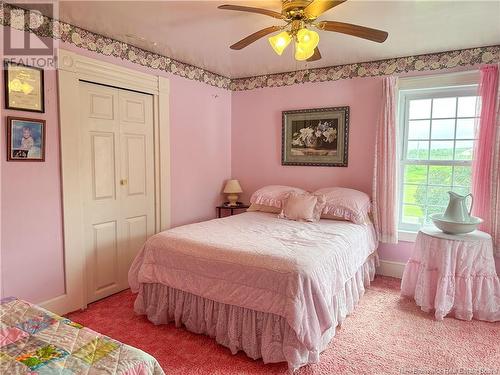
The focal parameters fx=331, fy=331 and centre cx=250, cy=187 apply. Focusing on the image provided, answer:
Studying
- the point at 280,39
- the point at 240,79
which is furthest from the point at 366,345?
the point at 240,79

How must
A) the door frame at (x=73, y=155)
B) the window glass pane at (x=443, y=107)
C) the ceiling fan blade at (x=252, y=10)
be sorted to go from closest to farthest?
the ceiling fan blade at (x=252, y=10)
the door frame at (x=73, y=155)
the window glass pane at (x=443, y=107)

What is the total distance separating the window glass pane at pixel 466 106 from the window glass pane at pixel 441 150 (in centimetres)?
30

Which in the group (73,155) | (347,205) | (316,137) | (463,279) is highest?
(316,137)

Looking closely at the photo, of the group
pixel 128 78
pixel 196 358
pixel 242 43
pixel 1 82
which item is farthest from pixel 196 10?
pixel 196 358

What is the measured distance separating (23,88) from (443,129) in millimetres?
3724

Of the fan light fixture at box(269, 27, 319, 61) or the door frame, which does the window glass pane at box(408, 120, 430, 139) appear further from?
the door frame

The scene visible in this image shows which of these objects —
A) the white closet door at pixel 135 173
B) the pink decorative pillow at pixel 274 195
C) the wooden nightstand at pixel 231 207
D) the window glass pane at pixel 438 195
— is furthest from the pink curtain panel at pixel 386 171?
the white closet door at pixel 135 173

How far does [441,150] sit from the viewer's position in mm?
3377

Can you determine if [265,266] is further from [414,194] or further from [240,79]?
[240,79]

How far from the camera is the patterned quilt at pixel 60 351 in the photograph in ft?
3.69

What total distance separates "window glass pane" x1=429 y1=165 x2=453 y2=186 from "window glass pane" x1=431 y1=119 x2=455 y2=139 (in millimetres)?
308

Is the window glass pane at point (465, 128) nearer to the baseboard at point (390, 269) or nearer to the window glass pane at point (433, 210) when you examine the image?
the window glass pane at point (433, 210)

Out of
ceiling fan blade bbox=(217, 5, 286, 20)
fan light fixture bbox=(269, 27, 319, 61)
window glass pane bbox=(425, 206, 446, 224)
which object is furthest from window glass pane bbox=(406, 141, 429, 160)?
ceiling fan blade bbox=(217, 5, 286, 20)
